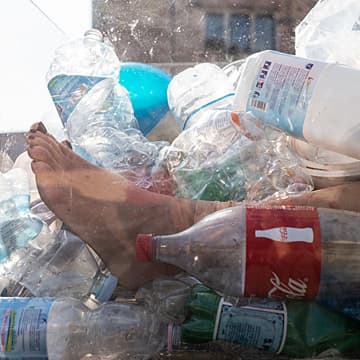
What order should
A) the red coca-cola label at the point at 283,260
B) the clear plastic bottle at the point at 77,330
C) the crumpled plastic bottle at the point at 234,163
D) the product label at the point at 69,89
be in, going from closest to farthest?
the red coca-cola label at the point at 283,260 → the clear plastic bottle at the point at 77,330 → the crumpled plastic bottle at the point at 234,163 → the product label at the point at 69,89

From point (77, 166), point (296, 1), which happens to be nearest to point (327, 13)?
point (296, 1)

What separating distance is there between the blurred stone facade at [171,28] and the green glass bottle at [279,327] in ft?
3.12

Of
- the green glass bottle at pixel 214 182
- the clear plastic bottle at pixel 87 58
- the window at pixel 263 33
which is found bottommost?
the green glass bottle at pixel 214 182

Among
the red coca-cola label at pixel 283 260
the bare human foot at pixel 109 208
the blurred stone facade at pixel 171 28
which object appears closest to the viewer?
the red coca-cola label at pixel 283 260

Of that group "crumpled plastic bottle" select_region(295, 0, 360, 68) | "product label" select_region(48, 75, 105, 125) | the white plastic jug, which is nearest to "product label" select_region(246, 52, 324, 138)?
the white plastic jug

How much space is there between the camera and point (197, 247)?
2.75 ft

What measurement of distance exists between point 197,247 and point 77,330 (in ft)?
0.79

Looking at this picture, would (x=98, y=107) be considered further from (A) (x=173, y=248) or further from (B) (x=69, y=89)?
(A) (x=173, y=248)

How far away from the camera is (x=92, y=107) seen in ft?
4.33

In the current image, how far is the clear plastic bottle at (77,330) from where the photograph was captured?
852mm

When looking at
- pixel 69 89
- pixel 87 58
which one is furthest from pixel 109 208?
pixel 87 58

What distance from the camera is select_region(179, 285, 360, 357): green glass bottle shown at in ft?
2.68

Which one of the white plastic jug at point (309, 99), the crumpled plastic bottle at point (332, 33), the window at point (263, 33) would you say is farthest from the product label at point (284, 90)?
the window at point (263, 33)

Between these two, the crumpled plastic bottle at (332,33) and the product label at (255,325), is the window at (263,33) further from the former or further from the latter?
the product label at (255,325)
